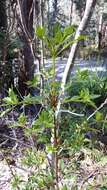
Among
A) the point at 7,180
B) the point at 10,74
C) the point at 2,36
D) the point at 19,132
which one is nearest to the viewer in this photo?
the point at 7,180

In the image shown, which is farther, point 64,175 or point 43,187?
point 64,175

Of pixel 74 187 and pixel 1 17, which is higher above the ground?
pixel 1 17

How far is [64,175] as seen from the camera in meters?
1.43

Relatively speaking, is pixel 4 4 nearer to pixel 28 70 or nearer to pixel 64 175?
pixel 28 70

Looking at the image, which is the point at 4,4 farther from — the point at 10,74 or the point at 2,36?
the point at 10,74

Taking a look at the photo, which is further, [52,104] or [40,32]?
[52,104]

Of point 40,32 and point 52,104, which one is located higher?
point 40,32

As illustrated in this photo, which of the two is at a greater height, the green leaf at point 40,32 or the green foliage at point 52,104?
the green leaf at point 40,32

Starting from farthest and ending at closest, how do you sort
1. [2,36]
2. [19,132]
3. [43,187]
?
[2,36], [19,132], [43,187]

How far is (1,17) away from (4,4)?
17 centimetres

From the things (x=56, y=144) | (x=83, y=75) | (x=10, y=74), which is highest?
(x=83, y=75)

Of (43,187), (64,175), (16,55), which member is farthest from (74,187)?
(16,55)

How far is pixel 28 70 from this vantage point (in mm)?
4301

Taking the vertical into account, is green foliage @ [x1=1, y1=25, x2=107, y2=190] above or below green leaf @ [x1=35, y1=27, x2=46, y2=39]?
below
